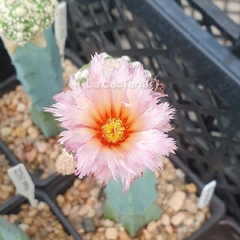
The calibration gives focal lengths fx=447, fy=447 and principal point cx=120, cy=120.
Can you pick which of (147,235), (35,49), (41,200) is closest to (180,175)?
(147,235)

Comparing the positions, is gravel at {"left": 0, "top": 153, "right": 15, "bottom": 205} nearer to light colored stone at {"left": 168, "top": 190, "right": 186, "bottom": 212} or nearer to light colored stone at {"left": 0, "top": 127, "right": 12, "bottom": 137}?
light colored stone at {"left": 0, "top": 127, "right": 12, "bottom": 137}

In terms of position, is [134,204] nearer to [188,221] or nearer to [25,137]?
[188,221]

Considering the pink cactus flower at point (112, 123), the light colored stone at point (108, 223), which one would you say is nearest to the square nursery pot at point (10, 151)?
the light colored stone at point (108, 223)

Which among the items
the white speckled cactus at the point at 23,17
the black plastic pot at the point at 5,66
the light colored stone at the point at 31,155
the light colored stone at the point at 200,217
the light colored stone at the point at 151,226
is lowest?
the light colored stone at the point at 200,217

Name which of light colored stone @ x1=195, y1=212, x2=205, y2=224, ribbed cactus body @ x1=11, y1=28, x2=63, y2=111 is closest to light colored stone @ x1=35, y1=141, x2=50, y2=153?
ribbed cactus body @ x1=11, y1=28, x2=63, y2=111

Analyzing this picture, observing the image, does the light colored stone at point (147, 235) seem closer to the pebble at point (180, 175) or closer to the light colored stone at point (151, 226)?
the light colored stone at point (151, 226)

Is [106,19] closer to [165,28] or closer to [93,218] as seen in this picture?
[165,28]
